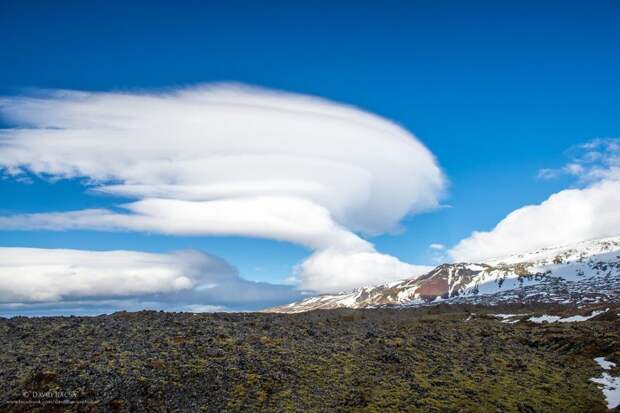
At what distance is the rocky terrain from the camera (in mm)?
21406

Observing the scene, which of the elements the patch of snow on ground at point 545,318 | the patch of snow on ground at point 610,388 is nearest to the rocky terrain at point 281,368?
the patch of snow on ground at point 610,388

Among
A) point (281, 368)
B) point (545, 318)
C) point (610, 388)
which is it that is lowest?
point (610, 388)

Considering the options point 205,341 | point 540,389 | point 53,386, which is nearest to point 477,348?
point 540,389

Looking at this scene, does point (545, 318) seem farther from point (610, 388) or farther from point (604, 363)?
point (610, 388)

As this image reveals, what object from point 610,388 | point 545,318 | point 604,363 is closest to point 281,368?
point 610,388

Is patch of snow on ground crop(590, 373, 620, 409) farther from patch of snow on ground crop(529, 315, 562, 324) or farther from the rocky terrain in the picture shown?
patch of snow on ground crop(529, 315, 562, 324)

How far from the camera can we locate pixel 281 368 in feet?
84.7

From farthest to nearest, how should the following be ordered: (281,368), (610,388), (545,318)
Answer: (545,318)
(610,388)
(281,368)

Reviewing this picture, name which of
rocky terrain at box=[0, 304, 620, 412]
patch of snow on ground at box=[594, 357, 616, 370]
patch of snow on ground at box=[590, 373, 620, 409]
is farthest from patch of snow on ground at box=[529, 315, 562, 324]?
patch of snow on ground at box=[590, 373, 620, 409]

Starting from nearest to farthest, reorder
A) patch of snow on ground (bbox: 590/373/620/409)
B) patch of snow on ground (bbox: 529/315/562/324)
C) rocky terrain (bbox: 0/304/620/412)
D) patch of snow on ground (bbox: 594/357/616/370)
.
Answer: rocky terrain (bbox: 0/304/620/412), patch of snow on ground (bbox: 590/373/620/409), patch of snow on ground (bbox: 594/357/616/370), patch of snow on ground (bbox: 529/315/562/324)

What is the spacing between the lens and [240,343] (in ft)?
97.1

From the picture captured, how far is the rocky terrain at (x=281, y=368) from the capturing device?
2141 cm

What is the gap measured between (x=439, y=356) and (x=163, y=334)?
1920 centimetres

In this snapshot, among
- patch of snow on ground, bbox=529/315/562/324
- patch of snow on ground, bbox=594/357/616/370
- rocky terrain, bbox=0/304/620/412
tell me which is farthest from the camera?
patch of snow on ground, bbox=529/315/562/324
